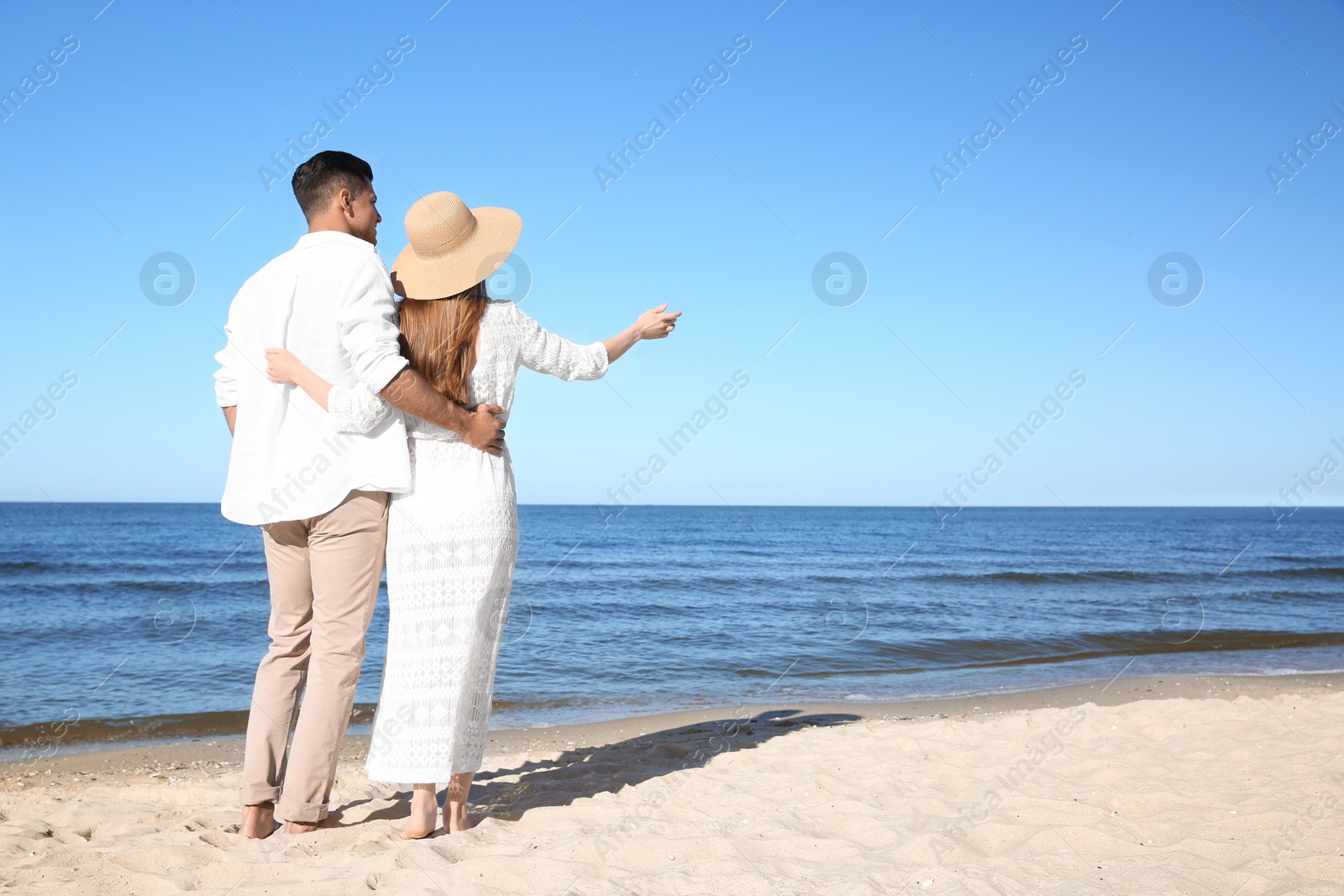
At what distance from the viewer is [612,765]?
4.01m

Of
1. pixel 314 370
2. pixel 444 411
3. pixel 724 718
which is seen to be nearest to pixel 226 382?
pixel 314 370

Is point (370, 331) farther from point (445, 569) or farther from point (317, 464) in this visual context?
point (445, 569)

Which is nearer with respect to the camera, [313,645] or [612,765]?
[313,645]

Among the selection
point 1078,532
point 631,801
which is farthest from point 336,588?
point 1078,532

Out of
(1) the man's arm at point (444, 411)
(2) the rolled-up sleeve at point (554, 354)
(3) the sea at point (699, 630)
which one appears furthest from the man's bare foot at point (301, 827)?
(3) the sea at point (699, 630)

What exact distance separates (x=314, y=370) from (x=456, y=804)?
4.83ft

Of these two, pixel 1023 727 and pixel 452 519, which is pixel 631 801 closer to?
pixel 452 519

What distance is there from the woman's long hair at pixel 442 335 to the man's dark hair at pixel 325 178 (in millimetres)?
411

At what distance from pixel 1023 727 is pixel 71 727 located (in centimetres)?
570

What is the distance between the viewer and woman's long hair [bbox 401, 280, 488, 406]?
2590 mm

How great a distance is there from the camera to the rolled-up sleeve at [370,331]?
7.98 ft

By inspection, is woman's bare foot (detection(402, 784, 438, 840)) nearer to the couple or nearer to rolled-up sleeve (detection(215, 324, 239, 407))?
the couple

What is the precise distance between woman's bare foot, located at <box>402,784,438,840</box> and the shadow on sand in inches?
3.4

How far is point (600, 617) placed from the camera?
34.7 ft
